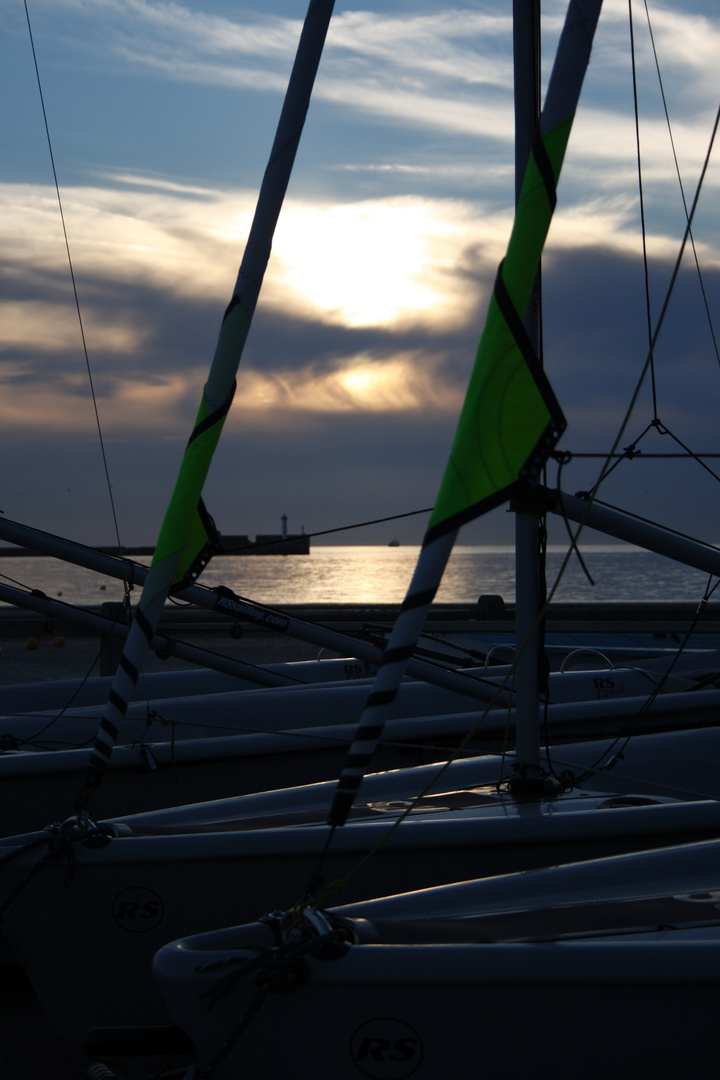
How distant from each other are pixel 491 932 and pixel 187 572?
2291 millimetres

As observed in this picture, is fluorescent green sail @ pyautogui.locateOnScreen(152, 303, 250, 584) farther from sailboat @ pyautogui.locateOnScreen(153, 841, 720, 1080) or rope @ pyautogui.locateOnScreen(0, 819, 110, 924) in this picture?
sailboat @ pyautogui.locateOnScreen(153, 841, 720, 1080)

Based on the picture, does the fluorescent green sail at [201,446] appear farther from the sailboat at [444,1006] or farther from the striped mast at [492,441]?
the sailboat at [444,1006]

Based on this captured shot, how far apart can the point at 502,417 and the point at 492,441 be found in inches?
3.2

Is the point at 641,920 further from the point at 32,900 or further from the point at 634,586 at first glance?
the point at 634,586

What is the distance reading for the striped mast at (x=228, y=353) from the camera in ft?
13.0

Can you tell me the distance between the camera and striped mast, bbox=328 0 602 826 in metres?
2.53

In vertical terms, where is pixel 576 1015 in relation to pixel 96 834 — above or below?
below

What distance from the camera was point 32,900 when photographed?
3.39 m

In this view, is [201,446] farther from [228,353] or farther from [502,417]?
[502,417]

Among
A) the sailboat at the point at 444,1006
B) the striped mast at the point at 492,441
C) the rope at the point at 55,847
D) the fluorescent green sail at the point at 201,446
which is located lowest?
the sailboat at the point at 444,1006

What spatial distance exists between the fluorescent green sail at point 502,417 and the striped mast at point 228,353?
168cm

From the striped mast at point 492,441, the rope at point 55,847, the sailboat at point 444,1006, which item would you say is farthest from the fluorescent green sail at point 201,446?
the sailboat at point 444,1006

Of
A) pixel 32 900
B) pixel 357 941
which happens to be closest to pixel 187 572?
pixel 32 900

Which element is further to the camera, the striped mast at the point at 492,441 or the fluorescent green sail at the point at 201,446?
the fluorescent green sail at the point at 201,446
